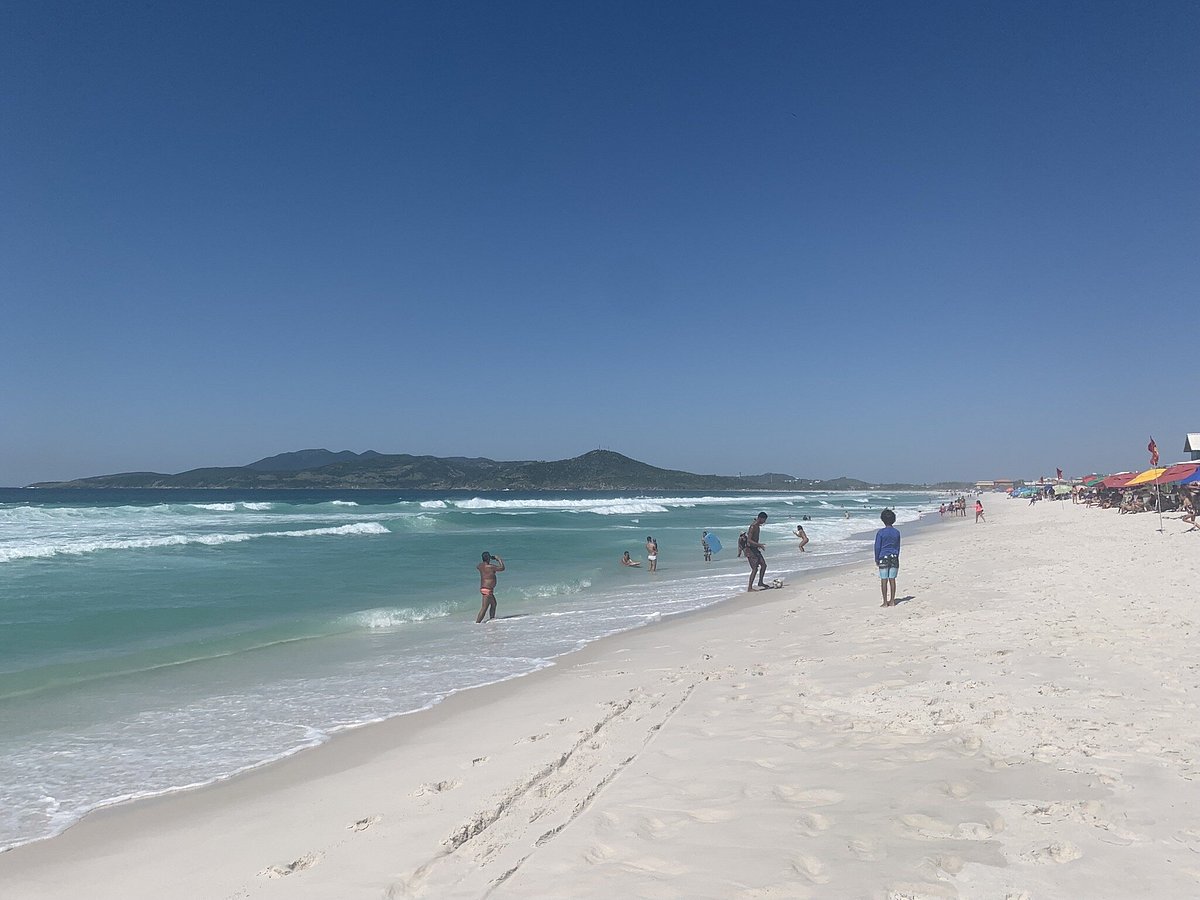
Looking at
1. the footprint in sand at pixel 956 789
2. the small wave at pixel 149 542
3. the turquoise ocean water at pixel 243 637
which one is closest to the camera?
the footprint in sand at pixel 956 789

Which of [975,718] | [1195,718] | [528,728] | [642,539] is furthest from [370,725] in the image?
[642,539]

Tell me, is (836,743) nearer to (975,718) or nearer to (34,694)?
(975,718)

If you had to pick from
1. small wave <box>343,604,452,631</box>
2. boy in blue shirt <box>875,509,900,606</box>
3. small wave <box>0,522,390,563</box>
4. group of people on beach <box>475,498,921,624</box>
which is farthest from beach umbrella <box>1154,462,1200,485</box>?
small wave <box>0,522,390,563</box>

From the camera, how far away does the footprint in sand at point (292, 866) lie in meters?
3.93

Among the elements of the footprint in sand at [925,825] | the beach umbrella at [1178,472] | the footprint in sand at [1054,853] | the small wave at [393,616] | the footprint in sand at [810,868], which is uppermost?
the beach umbrella at [1178,472]

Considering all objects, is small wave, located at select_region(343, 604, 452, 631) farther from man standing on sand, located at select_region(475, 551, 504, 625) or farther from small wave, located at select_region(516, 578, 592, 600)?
small wave, located at select_region(516, 578, 592, 600)

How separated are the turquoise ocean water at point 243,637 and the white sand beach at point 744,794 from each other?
2.98 feet

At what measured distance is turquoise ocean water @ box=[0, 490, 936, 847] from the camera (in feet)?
20.8

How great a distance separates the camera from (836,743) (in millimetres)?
5277

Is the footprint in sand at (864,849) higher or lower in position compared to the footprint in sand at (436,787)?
higher

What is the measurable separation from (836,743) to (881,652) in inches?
124

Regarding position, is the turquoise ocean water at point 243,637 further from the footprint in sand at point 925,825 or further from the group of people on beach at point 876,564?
the footprint in sand at point 925,825

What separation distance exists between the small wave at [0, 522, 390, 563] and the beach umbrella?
3222 cm

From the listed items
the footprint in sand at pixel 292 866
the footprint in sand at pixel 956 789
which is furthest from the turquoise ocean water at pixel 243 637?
the footprint in sand at pixel 956 789
